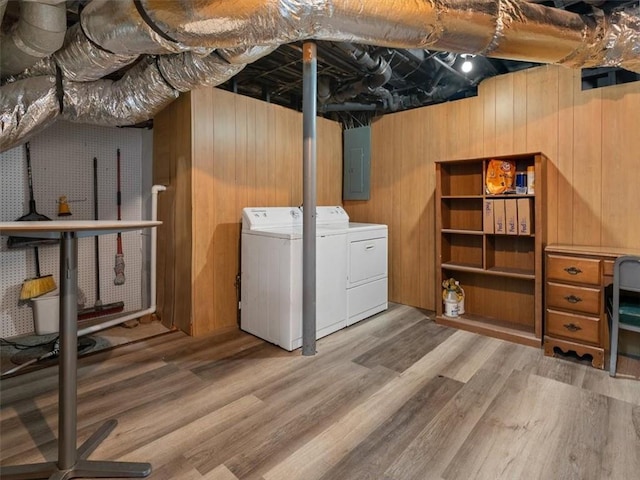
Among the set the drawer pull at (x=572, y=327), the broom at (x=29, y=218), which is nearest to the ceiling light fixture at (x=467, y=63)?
the drawer pull at (x=572, y=327)

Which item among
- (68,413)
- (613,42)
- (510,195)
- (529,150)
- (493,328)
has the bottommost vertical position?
(493,328)

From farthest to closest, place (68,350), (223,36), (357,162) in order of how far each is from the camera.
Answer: (357,162) < (223,36) < (68,350)

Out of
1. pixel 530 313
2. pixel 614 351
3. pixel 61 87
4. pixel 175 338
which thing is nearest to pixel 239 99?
pixel 61 87

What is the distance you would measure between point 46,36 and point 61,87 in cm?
67

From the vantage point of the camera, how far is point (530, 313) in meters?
2.96

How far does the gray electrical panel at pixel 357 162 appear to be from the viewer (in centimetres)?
394

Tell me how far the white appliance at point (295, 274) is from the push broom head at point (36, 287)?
5.39 ft

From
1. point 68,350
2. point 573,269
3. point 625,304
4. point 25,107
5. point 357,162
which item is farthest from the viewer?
point 357,162

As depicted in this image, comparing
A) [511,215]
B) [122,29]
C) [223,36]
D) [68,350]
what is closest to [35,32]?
[122,29]

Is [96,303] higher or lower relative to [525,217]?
lower

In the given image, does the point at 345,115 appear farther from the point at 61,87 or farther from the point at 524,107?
the point at 61,87

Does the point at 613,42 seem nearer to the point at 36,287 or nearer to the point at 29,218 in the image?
the point at 29,218

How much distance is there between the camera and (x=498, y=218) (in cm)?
283

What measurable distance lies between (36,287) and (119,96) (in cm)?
173
